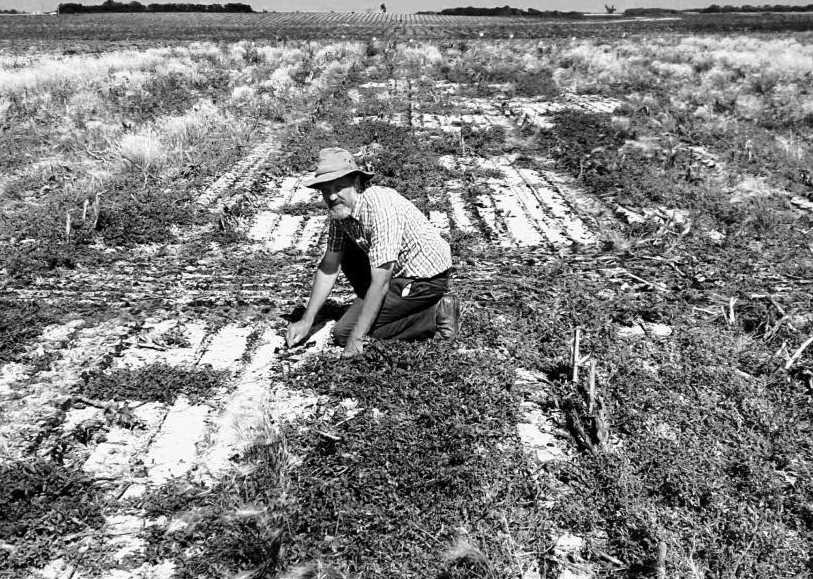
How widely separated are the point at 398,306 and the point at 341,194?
97cm

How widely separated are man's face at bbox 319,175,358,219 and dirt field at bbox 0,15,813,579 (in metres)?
1.08

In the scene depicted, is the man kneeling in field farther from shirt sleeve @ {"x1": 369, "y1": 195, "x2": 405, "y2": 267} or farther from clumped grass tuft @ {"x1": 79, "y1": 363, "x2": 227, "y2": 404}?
clumped grass tuft @ {"x1": 79, "y1": 363, "x2": 227, "y2": 404}

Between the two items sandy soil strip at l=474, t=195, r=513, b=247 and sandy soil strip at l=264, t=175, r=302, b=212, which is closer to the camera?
sandy soil strip at l=474, t=195, r=513, b=247

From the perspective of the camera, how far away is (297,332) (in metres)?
4.77

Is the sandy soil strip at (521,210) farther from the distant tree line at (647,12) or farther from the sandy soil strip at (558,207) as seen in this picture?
the distant tree line at (647,12)

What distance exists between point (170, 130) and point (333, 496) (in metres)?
8.99

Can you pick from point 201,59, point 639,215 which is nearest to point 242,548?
point 639,215

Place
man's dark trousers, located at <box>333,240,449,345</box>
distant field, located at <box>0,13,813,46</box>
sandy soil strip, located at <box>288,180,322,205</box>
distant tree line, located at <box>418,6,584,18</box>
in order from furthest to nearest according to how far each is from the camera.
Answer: distant tree line, located at <box>418,6,584,18</box>, distant field, located at <box>0,13,813,46</box>, sandy soil strip, located at <box>288,180,322,205</box>, man's dark trousers, located at <box>333,240,449,345</box>

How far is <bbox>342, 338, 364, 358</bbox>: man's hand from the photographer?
14.6 ft

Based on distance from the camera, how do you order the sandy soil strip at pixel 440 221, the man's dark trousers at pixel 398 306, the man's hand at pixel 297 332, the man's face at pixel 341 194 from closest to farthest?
the man's face at pixel 341 194
the man's dark trousers at pixel 398 306
the man's hand at pixel 297 332
the sandy soil strip at pixel 440 221

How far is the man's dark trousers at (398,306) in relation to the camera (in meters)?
4.63

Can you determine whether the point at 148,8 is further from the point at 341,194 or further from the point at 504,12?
the point at 341,194

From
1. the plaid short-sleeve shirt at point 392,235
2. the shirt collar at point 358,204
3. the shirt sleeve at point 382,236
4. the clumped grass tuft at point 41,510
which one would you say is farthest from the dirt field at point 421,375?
the shirt collar at point 358,204

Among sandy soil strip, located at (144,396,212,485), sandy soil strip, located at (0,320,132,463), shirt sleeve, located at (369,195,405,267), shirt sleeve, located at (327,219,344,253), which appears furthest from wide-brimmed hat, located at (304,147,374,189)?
sandy soil strip, located at (0,320,132,463)
